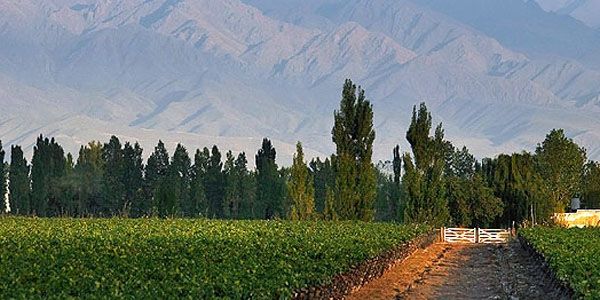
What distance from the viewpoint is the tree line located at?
59938 millimetres

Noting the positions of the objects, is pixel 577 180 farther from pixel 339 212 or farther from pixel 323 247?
pixel 323 247

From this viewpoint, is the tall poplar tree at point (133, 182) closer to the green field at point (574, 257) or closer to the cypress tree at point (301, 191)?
the cypress tree at point (301, 191)

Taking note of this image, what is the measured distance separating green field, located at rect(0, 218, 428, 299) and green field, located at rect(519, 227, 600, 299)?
5.65 meters

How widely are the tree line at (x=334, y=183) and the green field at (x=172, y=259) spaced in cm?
1697

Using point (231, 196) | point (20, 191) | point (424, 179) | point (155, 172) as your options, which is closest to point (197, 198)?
point (231, 196)

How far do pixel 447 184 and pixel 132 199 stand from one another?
30103mm

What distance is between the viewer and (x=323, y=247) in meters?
32.6

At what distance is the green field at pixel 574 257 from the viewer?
22928mm

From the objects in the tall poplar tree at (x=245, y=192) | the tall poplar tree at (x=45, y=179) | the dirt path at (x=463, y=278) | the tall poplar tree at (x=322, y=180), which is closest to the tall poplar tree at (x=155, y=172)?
the tall poplar tree at (x=245, y=192)

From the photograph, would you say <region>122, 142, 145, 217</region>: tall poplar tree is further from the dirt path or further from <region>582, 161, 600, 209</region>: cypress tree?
the dirt path

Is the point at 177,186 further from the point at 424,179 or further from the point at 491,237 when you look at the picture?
the point at 491,237

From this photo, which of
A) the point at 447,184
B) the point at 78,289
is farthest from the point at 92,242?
the point at 447,184

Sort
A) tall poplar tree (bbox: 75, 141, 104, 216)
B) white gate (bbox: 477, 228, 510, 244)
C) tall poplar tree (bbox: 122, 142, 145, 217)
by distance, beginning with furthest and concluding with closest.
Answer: tall poplar tree (bbox: 75, 141, 104, 216) → tall poplar tree (bbox: 122, 142, 145, 217) → white gate (bbox: 477, 228, 510, 244)

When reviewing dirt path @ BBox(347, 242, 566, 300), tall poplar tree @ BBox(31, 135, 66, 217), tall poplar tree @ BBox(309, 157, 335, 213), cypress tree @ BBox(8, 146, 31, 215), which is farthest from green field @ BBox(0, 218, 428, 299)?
tall poplar tree @ BBox(309, 157, 335, 213)
